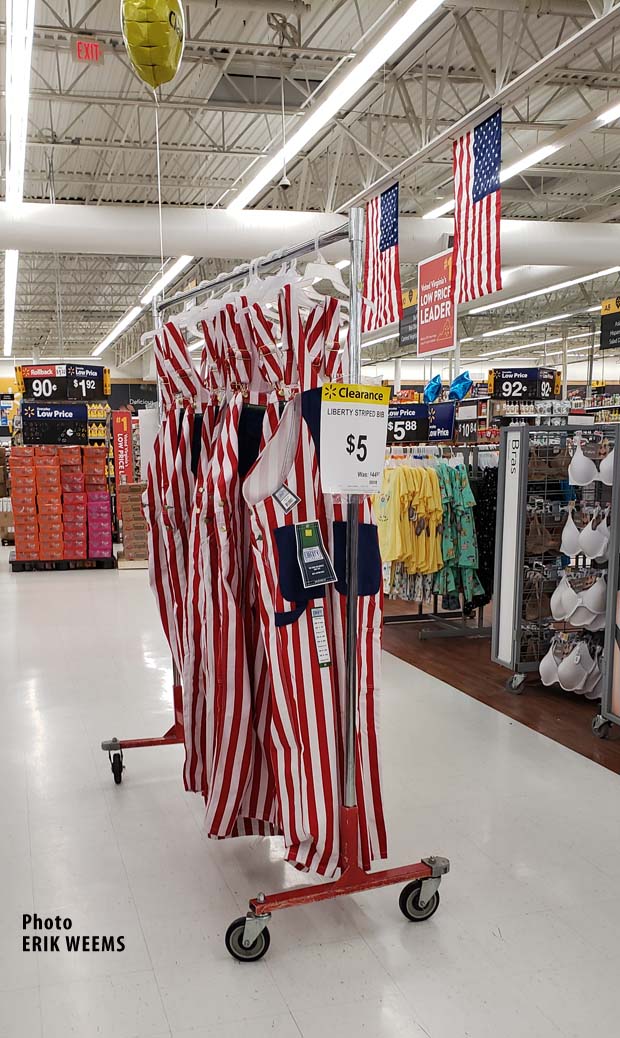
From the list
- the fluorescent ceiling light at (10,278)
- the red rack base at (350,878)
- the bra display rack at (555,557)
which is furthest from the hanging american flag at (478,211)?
the fluorescent ceiling light at (10,278)

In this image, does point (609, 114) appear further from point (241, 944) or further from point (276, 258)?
point (241, 944)

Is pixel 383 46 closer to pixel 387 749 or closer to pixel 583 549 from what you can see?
pixel 583 549

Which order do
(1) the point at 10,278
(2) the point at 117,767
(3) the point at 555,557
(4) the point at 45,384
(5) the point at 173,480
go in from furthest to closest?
1. (1) the point at 10,278
2. (4) the point at 45,384
3. (3) the point at 555,557
4. (2) the point at 117,767
5. (5) the point at 173,480

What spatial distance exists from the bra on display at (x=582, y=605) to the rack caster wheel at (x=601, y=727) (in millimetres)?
541

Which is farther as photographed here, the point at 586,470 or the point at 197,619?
the point at 586,470

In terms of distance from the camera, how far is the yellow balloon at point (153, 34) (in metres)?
3.14

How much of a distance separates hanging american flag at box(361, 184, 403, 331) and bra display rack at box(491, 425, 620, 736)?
15.4ft

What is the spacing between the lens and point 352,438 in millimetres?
2350

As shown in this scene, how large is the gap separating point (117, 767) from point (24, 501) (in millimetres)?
7210

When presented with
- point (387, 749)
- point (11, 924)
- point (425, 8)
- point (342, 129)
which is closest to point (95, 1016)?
point (11, 924)

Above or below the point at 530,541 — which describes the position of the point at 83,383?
above

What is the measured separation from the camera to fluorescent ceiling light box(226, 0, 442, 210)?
553cm

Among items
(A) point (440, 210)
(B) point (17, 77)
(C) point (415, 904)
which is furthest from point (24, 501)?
(C) point (415, 904)

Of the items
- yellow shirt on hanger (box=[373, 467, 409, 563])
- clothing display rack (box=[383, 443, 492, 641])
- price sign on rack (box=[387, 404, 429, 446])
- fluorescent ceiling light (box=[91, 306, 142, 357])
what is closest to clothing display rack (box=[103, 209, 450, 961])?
yellow shirt on hanger (box=[373, 467, 409, 563])
